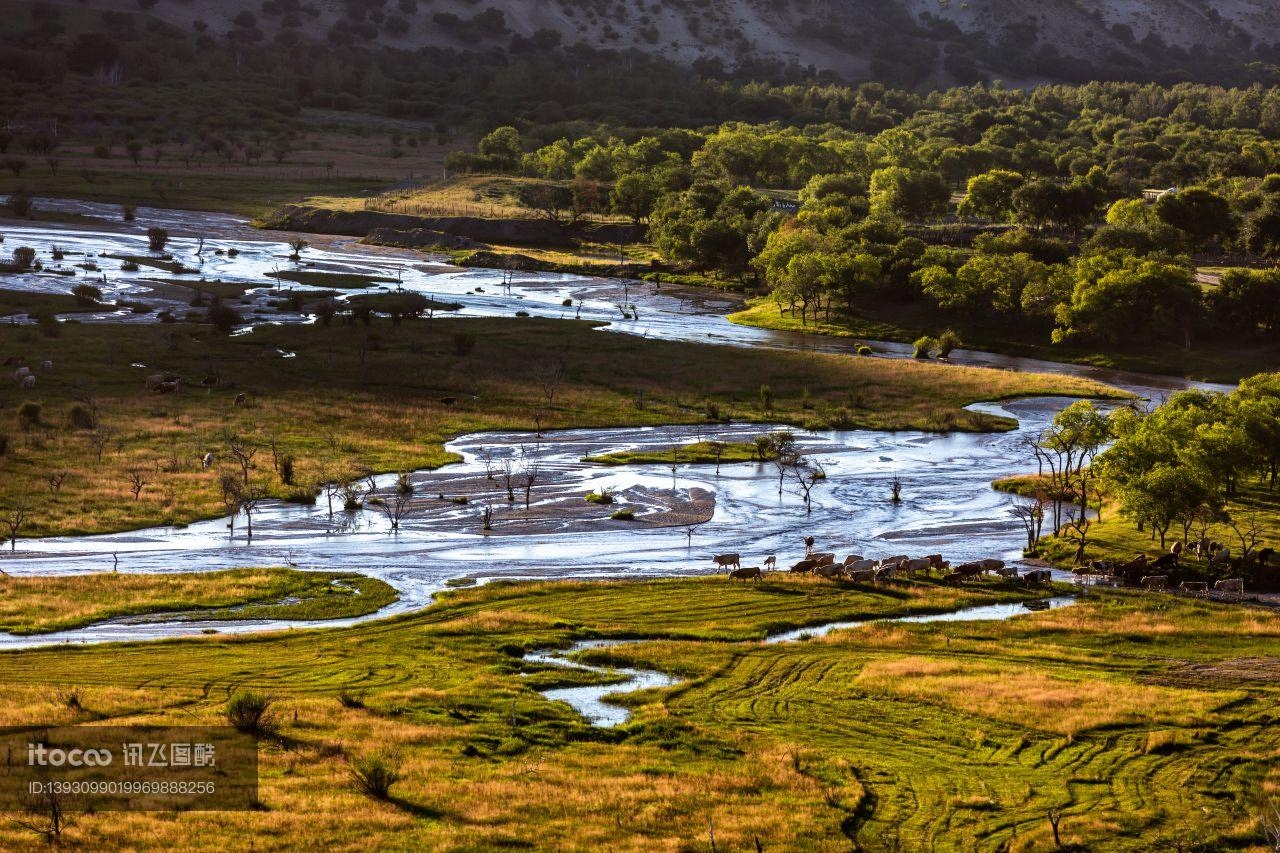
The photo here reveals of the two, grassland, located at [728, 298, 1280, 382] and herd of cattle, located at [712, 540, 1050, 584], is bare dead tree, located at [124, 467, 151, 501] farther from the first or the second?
grassland, located at [728, 298, 1280, 382]

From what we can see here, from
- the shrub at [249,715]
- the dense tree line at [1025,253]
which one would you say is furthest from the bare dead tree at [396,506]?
the dense tree line at [1025,253]

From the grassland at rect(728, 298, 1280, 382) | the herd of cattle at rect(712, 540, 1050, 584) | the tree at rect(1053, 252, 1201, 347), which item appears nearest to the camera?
the herd of cattle at rect(712, 540, 1050, 584)

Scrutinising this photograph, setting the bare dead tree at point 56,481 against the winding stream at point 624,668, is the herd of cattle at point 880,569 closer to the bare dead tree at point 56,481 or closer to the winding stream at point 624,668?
the winding stream at point 624,668

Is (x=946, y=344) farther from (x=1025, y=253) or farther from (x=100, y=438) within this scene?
(x=100, y=438)

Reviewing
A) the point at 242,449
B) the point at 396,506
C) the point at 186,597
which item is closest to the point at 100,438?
the point at 242,449

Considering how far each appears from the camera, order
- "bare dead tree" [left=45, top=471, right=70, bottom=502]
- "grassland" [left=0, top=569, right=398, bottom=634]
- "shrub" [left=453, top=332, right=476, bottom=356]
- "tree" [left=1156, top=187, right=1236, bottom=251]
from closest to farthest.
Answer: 1. "grassland" [left=0, top=569, right=398, bottom=634]
2. "bare dead tree" [left=45, top=471, right=70, bottom=502]
3. "shrub" [left=453, top=332, right=476, bottom=356]
4. "tree" [left=1156, top=187, right=1236, bottom=251]

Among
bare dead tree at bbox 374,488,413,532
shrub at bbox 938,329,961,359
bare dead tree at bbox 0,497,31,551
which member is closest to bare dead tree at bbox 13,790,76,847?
bare dead tree at bbox 0,497,31,551
